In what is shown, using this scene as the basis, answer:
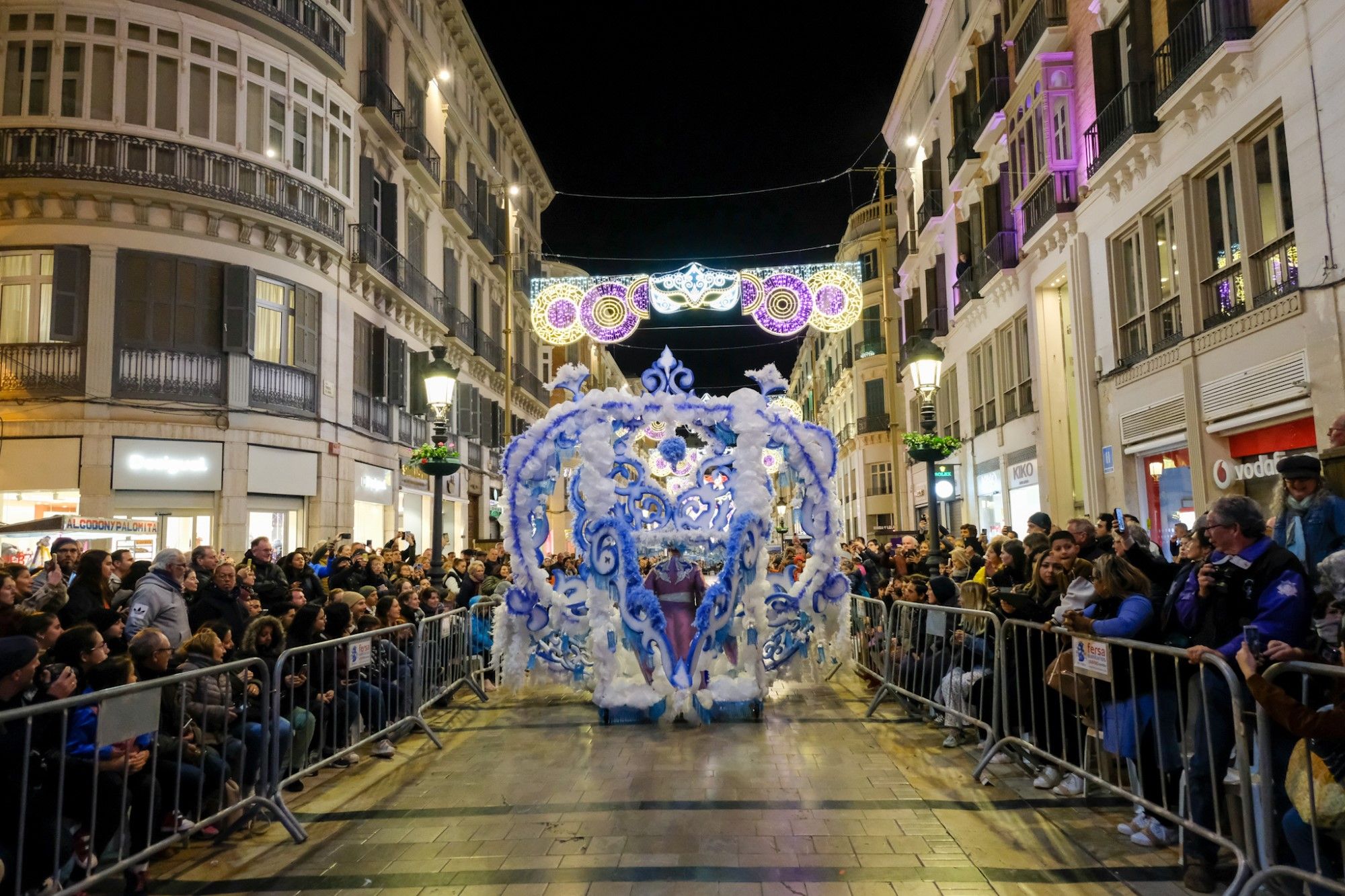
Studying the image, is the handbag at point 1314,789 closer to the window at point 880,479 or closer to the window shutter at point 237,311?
the window shutter at point 237,311

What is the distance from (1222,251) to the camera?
12617mm

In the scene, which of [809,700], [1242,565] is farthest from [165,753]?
[809,700]

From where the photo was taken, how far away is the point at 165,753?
545 cm

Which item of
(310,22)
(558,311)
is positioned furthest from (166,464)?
(310,22)

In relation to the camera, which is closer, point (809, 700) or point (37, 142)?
point (809, 700)

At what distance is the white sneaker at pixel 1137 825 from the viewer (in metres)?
5.63

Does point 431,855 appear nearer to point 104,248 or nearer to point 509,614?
point 509,614

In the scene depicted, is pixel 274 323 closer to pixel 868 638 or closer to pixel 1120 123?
pixel 868 638

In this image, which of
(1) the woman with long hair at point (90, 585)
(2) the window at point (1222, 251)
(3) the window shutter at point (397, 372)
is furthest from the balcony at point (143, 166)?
(2) the window at point (1222, 251)

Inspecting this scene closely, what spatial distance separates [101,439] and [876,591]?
42.4ft

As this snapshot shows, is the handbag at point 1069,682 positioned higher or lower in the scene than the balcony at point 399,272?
lower

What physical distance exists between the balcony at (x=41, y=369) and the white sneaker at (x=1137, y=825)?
16.6 meters

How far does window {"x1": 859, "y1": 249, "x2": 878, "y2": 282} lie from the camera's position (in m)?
41.4

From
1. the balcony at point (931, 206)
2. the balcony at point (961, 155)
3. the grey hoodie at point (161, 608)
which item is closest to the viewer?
the grey hoodie at point (161, 608)
